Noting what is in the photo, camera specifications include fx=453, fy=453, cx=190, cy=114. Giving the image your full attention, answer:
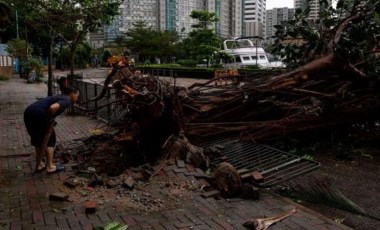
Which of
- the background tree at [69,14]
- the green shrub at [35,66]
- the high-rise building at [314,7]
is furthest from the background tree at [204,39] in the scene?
the high-rise building at [314,7]

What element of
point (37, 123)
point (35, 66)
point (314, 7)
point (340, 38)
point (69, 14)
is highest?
point (69, 14)

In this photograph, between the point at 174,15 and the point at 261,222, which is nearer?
the point at 261,222

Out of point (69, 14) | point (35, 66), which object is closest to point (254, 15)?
point (35, 66)

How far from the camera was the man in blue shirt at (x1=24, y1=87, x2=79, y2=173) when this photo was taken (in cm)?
572

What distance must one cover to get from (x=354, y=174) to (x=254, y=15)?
81568mm

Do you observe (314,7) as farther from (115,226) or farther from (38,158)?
(115,226)

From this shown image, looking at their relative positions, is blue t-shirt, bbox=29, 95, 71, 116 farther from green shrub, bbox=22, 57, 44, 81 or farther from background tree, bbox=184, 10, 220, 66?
background tree, bbox=184, 10, 220, 66

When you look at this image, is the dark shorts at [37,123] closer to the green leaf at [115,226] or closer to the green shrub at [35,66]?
the green leaf at [115,226]

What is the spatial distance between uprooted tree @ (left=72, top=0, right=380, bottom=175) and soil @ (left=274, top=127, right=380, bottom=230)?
0.42 meters

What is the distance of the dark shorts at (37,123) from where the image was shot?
570 centimetres

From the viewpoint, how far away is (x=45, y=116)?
573 centimetres

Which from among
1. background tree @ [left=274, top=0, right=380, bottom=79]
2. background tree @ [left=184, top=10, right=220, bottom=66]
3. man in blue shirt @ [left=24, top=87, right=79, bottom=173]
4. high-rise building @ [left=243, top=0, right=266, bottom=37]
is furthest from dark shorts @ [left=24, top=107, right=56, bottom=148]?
high-rise building @ [left=243, top=0, right=266, bottom=37]

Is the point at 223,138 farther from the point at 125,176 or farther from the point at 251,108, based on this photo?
the point at 125,176

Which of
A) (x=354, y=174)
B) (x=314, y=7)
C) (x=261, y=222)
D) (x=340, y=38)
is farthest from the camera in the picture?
(x=314, y=7)
